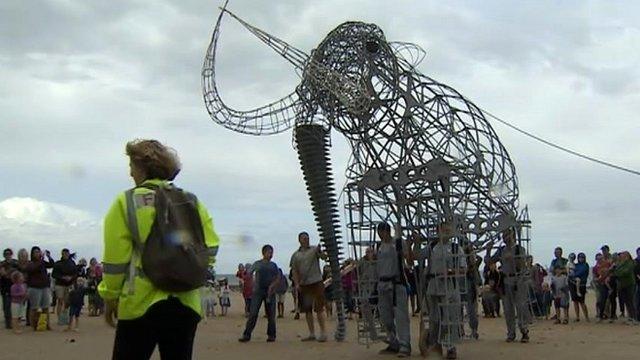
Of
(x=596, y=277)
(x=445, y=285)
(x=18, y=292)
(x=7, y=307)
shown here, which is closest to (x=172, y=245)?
(x=445, y=285)

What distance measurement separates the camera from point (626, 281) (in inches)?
735

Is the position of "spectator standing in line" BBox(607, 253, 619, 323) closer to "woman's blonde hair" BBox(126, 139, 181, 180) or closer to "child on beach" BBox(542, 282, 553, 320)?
"child on beach" BBox(542, 282, 553, 320)

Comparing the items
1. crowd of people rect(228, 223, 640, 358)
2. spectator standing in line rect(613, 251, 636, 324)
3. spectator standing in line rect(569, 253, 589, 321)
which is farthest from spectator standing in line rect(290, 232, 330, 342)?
spectator standing in line rect(569, 253, 589, 321)

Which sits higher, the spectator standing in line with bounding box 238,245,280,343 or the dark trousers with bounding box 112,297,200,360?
the spectator standing in line with bounding box 238,245,280,343

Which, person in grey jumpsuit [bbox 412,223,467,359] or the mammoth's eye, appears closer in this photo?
person in grey jumpsuit [bbox 412,223,467,359]

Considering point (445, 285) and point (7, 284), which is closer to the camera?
point (445, 285)

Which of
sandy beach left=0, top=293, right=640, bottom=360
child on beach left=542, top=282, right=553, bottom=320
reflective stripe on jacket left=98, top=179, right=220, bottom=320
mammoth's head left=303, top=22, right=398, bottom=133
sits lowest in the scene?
sandy beach left=0, top=293, right=640, bottom=360

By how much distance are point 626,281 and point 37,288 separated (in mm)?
12017

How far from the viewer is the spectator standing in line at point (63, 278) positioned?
1777 centimetres

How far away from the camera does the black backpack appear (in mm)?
4316

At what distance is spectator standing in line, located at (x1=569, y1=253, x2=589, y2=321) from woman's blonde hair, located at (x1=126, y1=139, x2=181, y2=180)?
666 inches

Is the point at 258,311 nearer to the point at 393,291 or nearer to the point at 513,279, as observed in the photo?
the point at 393,291

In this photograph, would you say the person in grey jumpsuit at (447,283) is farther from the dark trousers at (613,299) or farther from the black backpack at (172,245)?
the dark trousers at (613,299)

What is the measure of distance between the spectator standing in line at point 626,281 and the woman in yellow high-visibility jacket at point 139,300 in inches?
624
